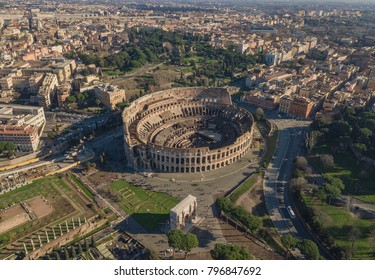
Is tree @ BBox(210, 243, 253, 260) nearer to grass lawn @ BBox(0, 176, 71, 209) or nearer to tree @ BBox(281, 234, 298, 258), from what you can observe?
tree @ BBox(281, 234, 298, 258)

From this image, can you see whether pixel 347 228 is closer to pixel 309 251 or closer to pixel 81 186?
pixel 309 251

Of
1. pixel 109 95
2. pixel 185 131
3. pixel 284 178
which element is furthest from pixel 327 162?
pixel 109 95

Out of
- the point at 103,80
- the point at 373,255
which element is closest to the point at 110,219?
the point at 373,255

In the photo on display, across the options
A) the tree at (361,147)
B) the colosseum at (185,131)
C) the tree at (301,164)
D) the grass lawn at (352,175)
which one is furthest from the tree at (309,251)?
the tree at (361,147)

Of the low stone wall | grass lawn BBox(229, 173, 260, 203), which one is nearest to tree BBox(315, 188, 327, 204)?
grass lawn BBox(229, 173, 260, 203)

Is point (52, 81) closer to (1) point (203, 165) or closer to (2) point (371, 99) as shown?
(1) point (203, 165)
